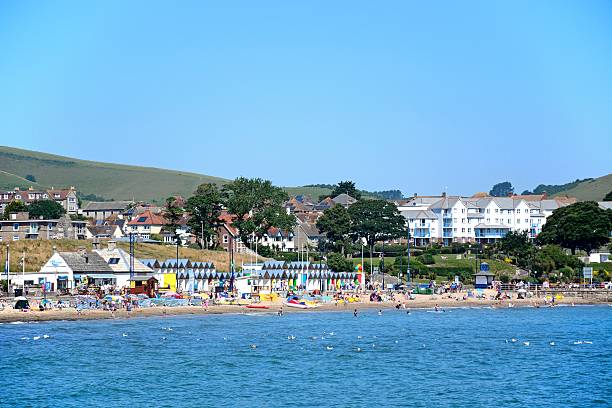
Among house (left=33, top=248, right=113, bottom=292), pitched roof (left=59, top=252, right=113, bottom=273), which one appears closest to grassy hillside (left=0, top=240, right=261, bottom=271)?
pitched roof (left=59, top=252, right=113, bottom=273)

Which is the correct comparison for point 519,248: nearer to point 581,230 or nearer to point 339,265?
point 581,230

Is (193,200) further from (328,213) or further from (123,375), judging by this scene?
(123,375)

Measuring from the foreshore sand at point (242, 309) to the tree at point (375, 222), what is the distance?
49862 millimetres

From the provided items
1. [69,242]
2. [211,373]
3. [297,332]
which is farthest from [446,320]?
[69,242]

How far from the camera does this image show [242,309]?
3664 inches

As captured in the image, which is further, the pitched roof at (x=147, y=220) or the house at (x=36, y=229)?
the pitched roof at (x=147, y=220)

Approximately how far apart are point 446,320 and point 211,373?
3593 cm

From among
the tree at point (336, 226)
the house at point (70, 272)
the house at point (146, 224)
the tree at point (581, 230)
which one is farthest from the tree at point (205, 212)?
the tree at point (581, 230)

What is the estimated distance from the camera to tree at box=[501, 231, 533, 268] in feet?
451

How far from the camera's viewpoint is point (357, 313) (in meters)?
95.1

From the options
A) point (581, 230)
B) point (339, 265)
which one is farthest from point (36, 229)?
point (581, 230)

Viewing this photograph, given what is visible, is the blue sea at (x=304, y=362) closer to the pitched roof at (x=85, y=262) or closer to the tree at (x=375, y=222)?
the pitched roof at (x=85, y=262)

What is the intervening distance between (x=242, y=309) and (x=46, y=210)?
10353 cm

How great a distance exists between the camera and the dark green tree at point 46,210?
18462 centimetres
